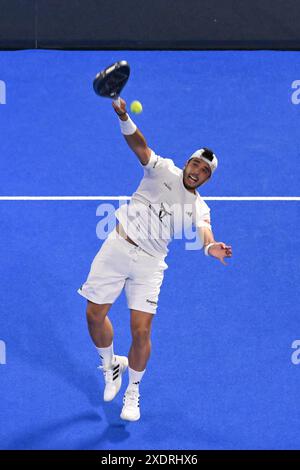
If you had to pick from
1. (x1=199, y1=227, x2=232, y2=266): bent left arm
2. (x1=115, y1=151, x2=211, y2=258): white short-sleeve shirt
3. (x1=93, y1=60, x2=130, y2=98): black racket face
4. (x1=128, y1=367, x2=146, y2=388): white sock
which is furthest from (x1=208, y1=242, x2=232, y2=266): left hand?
(x1=93, y1=60, x2=130, y2=98): black racket face

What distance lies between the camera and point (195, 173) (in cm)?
792

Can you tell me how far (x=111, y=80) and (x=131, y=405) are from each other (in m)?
2.74

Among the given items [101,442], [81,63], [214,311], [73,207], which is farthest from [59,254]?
[81,63]

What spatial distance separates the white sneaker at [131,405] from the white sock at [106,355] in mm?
303

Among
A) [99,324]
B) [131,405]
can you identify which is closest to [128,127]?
[99,324]

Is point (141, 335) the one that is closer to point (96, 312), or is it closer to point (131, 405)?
point (96, 312)

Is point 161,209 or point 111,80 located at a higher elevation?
point 111,80

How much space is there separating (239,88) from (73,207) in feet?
9.65

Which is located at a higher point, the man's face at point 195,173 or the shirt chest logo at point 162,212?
the man's face at point 195,173

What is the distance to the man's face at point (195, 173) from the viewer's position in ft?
25.9

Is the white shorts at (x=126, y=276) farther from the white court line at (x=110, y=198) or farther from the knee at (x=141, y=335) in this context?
the white court line at (x=110, y=198)

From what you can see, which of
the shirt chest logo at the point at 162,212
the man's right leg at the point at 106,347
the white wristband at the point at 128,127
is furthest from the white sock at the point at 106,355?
the white wristband at the point at 128,127

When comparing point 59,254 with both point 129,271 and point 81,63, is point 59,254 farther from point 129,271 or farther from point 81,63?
point 81,63

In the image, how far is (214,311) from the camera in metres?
9.38
